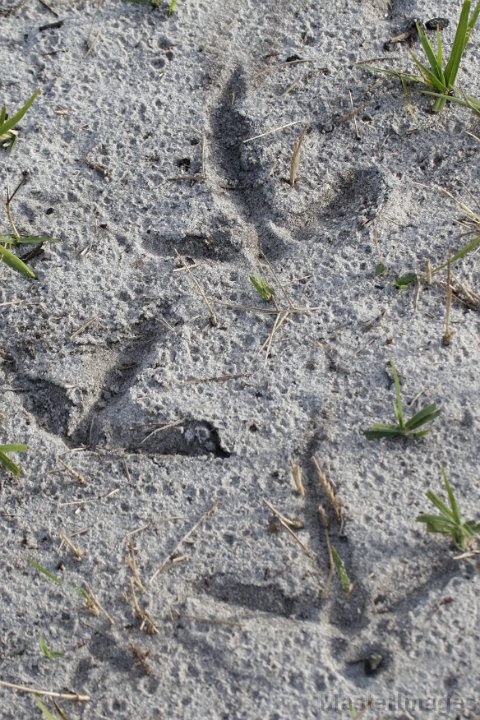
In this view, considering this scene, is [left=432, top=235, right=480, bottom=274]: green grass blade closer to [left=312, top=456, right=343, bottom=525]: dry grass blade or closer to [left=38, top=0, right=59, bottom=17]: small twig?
[left=312, top=456, right=343, bottom=525]: dry grass blade

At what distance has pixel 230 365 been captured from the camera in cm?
192

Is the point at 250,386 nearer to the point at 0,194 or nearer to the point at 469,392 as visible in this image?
the point at 469,392

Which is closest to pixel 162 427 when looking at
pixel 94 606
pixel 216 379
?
pixel 216 379

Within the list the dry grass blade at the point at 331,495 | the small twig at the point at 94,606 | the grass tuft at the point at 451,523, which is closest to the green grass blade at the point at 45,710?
the small twig at the point at 94,606

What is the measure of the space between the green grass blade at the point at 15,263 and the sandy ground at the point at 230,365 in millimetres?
41

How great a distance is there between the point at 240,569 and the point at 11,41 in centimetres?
175

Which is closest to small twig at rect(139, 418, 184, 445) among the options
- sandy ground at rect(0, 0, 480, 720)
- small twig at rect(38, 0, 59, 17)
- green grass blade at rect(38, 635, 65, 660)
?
sandy ground at rect(0, 0, 480, 720)

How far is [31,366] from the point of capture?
1960 mm

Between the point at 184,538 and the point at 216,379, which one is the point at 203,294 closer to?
the point at 216,379

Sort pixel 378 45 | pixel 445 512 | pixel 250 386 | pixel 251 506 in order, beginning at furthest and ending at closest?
pixel 378 45, pixel 250 386, pixel 251 506, pixel 445 512

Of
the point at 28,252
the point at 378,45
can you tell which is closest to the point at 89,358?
the point at 28,252

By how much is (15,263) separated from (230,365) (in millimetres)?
594

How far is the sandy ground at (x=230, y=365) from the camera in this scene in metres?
1.59

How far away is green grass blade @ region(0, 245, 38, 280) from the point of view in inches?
75.6
